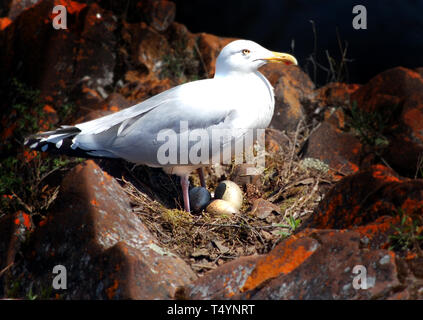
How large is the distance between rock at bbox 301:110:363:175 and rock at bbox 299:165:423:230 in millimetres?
1660

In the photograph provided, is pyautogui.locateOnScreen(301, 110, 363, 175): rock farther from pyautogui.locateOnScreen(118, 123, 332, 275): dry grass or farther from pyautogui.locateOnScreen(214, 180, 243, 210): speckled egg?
pyautogui.locateOnScreen(214, 180, 243, 210): speckled egg

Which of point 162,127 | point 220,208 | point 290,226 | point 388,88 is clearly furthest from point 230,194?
point 388,88

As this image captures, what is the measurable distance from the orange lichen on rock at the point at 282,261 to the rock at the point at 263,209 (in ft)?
4.50

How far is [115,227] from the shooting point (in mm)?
3412

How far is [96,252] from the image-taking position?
10.3 feet

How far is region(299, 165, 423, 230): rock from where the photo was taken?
298 centimetres

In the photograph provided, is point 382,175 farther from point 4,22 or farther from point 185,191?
point 4,22

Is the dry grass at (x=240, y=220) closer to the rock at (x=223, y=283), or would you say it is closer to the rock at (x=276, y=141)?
the rock at (x=276, y=141)

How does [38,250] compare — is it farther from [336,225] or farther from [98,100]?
[98,100]

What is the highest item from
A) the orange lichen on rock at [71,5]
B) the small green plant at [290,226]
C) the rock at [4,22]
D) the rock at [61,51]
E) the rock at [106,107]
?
the orange lichen on rock at [71,5]

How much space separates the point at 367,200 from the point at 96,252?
174 cm

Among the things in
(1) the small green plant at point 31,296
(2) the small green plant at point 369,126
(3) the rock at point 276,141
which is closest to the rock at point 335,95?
(2) the small green plant at point 369,126

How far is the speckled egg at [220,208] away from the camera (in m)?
4.34
